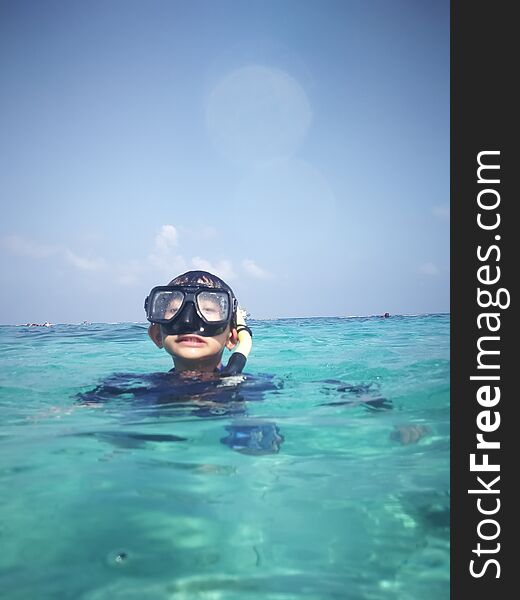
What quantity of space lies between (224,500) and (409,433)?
1.47m

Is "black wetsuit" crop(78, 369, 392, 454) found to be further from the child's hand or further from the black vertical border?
the black vertical border

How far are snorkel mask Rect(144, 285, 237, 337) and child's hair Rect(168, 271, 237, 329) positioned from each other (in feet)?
0.40

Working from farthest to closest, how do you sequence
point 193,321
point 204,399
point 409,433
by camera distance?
point 193,321 < point 204,399 < point 409,433

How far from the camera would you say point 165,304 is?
4.12 m

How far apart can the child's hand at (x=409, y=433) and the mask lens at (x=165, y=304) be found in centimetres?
242

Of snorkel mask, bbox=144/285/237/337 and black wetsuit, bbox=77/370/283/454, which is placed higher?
snorkel mask, bbox=144/285/237/337

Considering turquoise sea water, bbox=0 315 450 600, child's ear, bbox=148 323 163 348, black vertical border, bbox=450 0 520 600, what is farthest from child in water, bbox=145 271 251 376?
black vertical border, bbox=450 0 520 600

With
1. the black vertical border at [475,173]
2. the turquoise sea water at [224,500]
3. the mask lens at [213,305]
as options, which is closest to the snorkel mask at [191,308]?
the mask lens at [213,305]

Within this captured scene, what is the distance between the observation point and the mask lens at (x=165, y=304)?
4.03 m

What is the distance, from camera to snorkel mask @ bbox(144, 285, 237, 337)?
3.91 m

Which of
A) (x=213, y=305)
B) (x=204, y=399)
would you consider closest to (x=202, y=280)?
(x=213, y=305)

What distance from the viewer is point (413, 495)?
1.82 metres

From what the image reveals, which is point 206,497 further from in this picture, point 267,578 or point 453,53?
point 453,53

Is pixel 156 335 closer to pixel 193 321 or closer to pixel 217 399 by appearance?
pixel 193 321
